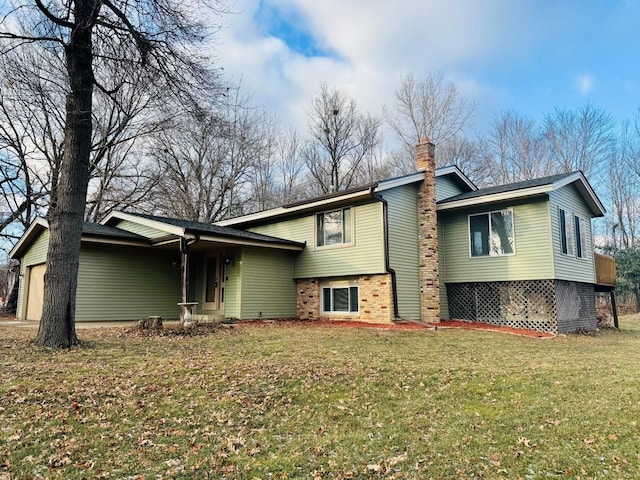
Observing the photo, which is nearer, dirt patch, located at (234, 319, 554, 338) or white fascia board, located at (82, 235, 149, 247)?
dirt patch, located at (234, 319, 554, 338)

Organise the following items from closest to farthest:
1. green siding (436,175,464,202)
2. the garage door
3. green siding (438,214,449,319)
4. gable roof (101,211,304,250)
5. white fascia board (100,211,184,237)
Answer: gable roof (101,211,304,250), white fascia board (100,211,184,237), green siding (438,214,449,319), green siding (436,175,464,202), the garage door

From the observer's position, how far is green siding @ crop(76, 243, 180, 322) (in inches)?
542

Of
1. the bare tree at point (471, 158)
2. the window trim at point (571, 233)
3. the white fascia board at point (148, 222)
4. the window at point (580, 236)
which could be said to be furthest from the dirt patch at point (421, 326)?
the bare tree at point (471, 158)

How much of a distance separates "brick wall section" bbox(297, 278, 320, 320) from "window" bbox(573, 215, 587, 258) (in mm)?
8483

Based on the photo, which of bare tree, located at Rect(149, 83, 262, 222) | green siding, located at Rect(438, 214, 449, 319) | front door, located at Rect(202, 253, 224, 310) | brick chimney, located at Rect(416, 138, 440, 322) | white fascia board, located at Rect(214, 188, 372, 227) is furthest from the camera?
bare tree, located at Rect(149, 83, 262, 222)

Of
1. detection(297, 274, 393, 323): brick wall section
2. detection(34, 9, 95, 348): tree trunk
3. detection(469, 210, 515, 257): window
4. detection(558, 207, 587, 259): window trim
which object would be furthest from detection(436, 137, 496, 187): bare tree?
detection(34, 9, 95, 348): tree trunk

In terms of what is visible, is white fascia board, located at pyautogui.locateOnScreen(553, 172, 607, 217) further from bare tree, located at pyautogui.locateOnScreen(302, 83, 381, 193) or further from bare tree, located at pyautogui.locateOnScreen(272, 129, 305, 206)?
bare tree, located at pyautogui.locateOnScreen(272, 129, 305, 206)

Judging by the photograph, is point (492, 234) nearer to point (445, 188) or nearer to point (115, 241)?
point (445, 188)

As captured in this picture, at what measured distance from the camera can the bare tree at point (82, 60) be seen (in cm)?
779

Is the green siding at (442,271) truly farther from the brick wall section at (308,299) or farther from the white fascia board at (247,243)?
the white fascia board at (247,243)

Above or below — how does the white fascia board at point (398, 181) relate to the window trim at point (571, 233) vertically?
above

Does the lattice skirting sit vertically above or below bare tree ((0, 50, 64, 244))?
below

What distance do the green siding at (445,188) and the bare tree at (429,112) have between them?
1151 centimetres

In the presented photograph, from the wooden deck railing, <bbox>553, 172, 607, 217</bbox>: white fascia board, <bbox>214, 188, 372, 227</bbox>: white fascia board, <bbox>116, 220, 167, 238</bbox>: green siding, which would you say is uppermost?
<bbox>553, 172, 607, 217</bbox>: white fascia board
